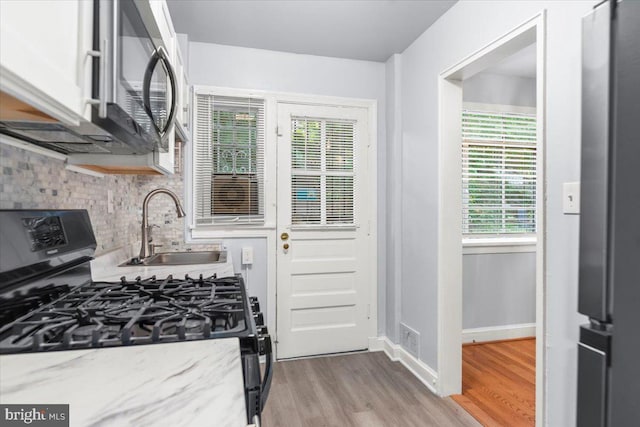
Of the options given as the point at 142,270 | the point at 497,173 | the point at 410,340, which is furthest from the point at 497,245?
the point at 142,270

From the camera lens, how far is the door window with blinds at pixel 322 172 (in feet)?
9.57

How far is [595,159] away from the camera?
52cm

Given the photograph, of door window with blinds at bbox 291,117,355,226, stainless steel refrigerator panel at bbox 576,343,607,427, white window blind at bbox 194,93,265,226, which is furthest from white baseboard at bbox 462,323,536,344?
stainless steel refrigerator panel at bbox 576,343,607,427

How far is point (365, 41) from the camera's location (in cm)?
270

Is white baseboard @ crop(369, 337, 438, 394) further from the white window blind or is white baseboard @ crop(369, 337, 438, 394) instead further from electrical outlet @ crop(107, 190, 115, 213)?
electrical outlet @ crop(107, 190, 115, 213)

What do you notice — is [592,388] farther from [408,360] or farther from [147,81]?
[408,360]

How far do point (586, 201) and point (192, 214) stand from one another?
2.58 metres

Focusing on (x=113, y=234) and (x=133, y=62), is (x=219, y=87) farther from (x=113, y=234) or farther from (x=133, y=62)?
(x=133, y=62)

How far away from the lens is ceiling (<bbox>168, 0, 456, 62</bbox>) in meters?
2.23

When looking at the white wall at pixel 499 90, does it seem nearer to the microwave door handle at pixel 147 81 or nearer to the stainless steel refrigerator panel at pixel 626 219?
the microwave door handle at pixel 147 81

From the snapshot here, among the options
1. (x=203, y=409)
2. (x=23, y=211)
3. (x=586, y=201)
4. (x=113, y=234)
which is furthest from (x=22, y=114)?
(x=113, y=234)

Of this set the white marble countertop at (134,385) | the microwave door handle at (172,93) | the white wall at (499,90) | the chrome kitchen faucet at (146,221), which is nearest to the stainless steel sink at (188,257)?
the chrome kitchen faucet at (146,221)

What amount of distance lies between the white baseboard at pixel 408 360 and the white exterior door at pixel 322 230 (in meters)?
0.13

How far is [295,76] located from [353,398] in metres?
2.43
